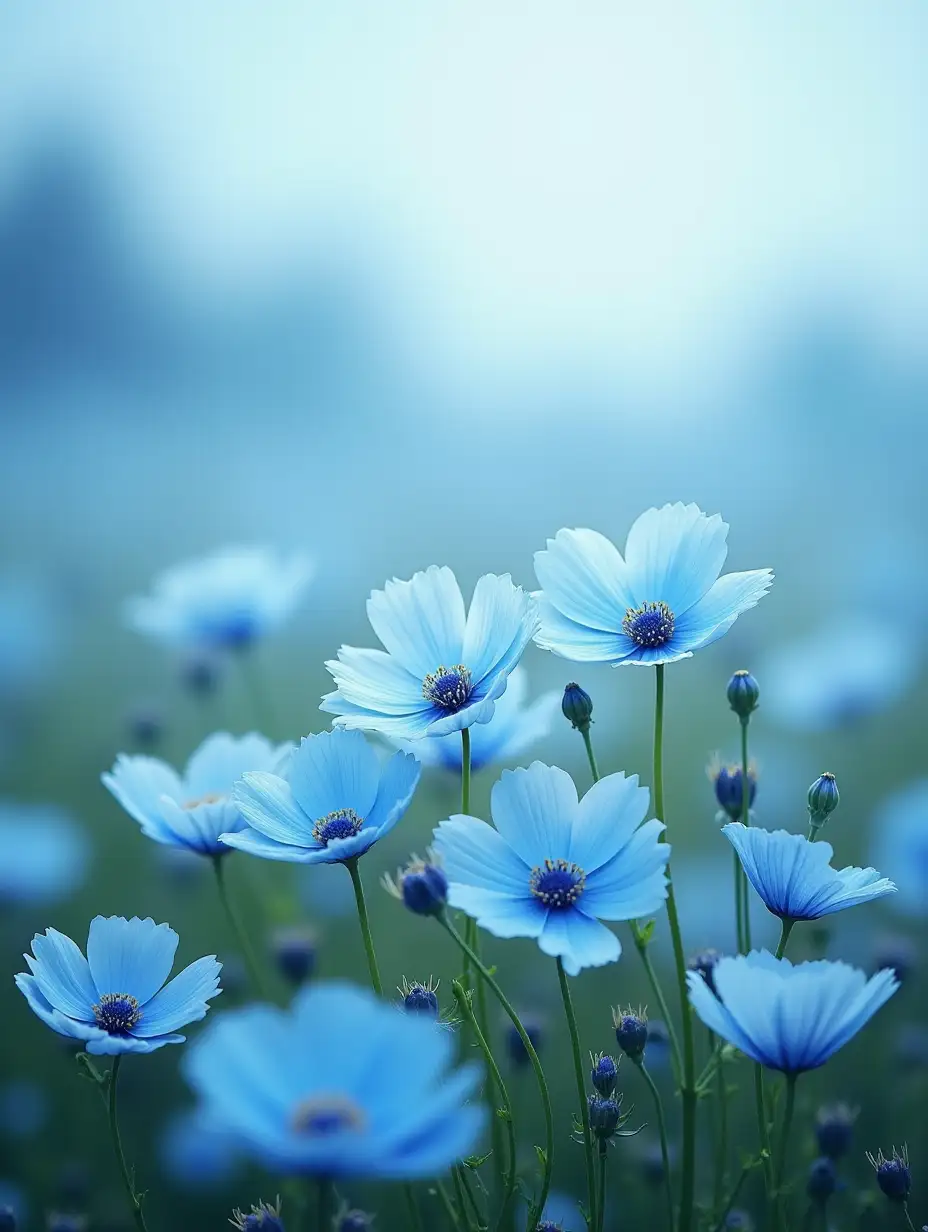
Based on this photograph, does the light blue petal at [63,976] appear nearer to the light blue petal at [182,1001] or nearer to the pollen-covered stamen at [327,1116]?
the light blue petal at [182,1001]

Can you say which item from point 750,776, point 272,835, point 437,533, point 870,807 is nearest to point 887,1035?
point 870,807

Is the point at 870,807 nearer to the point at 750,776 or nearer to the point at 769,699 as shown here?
the point at 769,699

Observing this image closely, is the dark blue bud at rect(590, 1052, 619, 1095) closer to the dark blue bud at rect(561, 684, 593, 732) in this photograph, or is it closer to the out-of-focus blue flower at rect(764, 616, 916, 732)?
the dark blue bud at rect(561, 684, 593, 732)

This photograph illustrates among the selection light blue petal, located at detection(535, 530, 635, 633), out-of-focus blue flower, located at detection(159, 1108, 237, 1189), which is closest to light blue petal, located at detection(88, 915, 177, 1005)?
light blue petal, located at detection(535, 530, 635, 633)

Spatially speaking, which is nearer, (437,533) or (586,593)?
(586,593)

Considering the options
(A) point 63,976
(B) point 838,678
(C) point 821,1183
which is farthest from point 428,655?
(B) point 838,678
